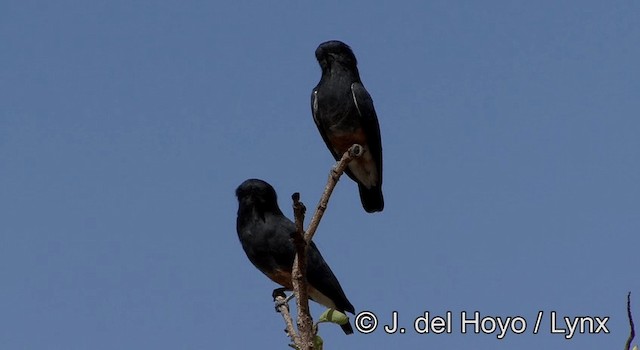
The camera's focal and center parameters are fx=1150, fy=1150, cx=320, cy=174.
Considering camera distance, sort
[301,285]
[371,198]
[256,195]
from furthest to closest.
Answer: [371,198] < [256,195] < [301,285]

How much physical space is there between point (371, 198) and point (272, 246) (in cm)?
148

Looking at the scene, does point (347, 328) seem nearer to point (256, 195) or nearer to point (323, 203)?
point (256, 195)

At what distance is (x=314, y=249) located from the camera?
7.20m

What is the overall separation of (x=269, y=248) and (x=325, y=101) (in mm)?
1300

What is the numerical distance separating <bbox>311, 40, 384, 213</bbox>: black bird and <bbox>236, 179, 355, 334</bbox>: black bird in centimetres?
79

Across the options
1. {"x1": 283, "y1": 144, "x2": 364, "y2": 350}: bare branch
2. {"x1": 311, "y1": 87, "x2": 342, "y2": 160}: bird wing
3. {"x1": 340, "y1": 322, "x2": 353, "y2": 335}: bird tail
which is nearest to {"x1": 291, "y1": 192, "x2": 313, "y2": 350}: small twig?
{"x1": 283, "y1": 144, "x2": 364, "y2": 350}: bare branch

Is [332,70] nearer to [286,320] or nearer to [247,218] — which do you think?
[247,218]

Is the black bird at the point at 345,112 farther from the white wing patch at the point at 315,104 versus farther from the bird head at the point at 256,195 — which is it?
the bird head at the point at 256,195

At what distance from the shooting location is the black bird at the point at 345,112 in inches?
303

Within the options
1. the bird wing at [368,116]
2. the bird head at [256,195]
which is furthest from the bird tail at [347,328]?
the bird wing at [368,116]

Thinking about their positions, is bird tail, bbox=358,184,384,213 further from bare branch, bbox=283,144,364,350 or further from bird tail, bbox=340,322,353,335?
bare branch, bbox=283,144,364,350

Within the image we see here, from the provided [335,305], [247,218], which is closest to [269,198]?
[247,218]

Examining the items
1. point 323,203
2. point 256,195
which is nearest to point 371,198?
point 256,195

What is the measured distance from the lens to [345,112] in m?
7.64
